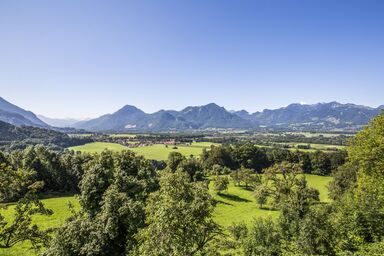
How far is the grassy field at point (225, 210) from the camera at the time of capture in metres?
51.2

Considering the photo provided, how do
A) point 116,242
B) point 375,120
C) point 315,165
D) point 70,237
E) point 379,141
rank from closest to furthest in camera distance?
point 70,237, point 116,242, point 379,141, point 375,120, point 315,165

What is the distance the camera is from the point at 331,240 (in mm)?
24375

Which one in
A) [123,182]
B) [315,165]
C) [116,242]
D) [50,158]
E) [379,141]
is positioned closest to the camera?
[116,242]

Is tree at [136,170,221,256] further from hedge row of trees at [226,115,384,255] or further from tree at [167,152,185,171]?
tree at [167,152,185,171]

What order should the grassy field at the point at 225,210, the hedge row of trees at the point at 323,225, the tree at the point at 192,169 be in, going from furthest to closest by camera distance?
the tree at the point at 192,169, the grassy field at the point at 225,210, the hedge row of trees at the point at 323,225

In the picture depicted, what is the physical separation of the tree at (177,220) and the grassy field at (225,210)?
26970mm

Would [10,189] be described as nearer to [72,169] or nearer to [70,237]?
[70,237]

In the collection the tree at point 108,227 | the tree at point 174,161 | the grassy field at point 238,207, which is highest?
the tree at point 108,227

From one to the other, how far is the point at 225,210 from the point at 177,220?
55.0 m

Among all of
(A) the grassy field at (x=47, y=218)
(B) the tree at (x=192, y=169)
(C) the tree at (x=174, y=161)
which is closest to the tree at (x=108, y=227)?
(A) the grassy field at (x=47, y=218)

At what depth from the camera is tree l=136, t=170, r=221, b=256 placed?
16.4 metres

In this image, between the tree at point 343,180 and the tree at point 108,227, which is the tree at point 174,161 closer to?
the tree at point 343,180

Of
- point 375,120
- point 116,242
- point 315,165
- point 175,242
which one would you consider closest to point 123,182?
point 116,242

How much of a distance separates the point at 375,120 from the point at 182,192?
34.6 meters
